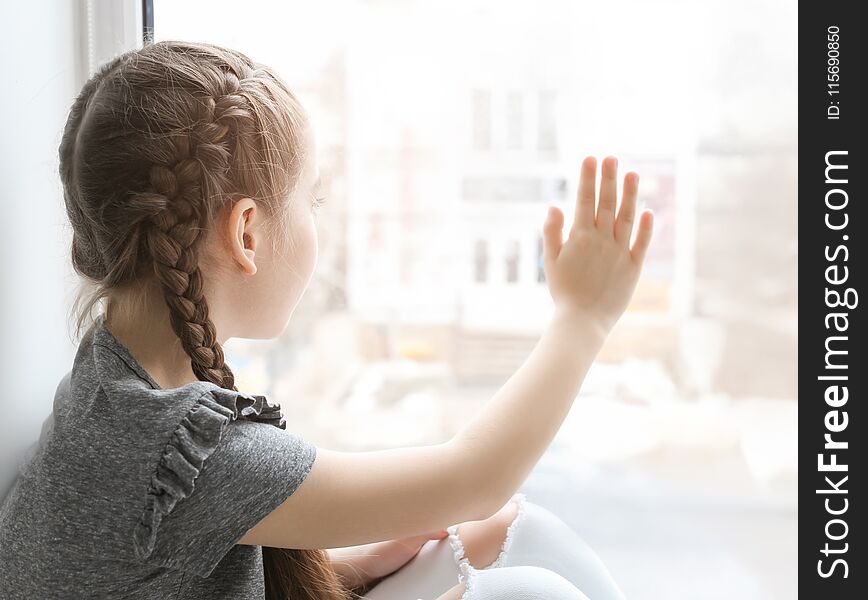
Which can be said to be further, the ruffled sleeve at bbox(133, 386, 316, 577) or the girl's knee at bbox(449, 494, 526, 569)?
the girl's knee at bbox(449, 494, 526, 569)

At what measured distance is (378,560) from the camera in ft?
3.46

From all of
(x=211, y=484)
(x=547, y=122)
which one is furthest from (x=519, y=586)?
(x=547, y=122)

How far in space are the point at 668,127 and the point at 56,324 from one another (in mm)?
962

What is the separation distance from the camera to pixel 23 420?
3.44ft

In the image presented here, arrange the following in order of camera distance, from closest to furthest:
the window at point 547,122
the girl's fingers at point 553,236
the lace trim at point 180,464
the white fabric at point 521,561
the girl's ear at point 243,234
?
the lace trim at point 180,464 < the girl's ear at point 243,234 < the girl's fingers at point 553,236 < the white fabric at point 521,561 < the window at point 547,122

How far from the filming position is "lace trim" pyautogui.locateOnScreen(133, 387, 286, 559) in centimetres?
69

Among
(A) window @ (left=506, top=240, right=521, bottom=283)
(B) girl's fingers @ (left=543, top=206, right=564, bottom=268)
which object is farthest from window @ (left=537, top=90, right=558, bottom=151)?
(B) girl's fingers @ (left=543, top=206, right=564, bottom=268)

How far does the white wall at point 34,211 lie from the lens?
1016 millimetres

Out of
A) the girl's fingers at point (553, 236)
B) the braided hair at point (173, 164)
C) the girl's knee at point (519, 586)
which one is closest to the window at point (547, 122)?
the girl's fingers at point (553, 236)

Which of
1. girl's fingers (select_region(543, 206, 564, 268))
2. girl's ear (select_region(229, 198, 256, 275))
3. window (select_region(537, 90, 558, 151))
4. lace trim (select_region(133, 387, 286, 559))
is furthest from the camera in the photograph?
window (select_region(537, 90, 558, 151))

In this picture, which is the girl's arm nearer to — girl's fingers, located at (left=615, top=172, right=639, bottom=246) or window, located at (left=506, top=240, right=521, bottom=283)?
girl's fingers, located at (left=615, top=172, right=639, bottom=246)

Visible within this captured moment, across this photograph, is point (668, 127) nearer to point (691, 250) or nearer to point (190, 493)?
point (691, 250)

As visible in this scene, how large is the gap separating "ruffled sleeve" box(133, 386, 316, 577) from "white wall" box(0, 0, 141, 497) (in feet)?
1.34

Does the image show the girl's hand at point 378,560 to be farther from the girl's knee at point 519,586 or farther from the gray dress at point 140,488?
the gray dress at point 140,488
